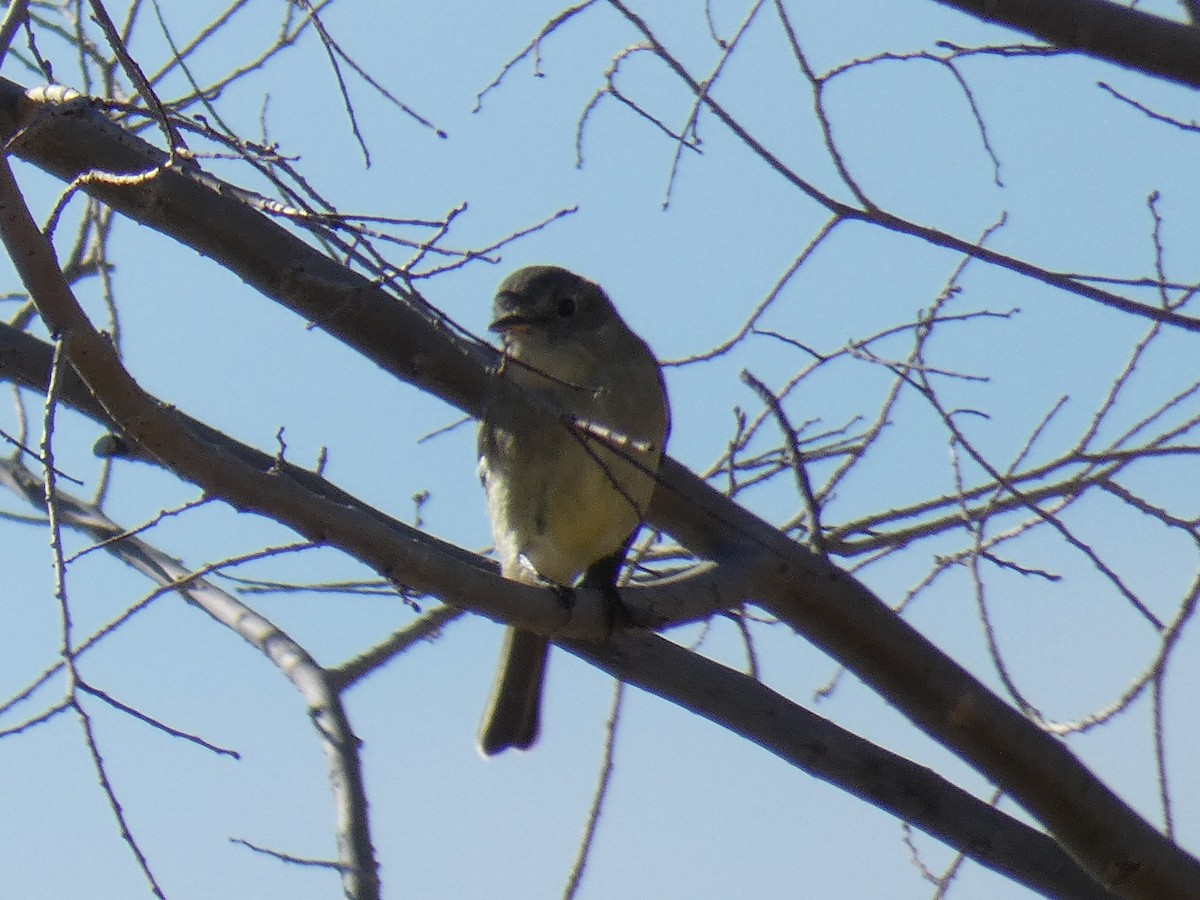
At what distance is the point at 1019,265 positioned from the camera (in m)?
2.71

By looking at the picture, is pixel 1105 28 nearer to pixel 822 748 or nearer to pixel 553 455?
pixel 822 748

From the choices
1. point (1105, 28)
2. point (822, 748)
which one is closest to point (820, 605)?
point (822, 748)

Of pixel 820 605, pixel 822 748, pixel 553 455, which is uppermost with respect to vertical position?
pixel 553 455

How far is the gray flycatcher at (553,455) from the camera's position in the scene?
15.2ft

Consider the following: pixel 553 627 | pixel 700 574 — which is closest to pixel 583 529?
pixel 700 574

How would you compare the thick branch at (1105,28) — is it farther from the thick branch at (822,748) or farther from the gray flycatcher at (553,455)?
the gray flycatcher at (553,455)

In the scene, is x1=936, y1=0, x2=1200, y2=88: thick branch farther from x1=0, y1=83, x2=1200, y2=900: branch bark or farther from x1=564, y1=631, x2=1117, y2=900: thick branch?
x1=564, y1=631, x2=1117, y2=900: thick branch

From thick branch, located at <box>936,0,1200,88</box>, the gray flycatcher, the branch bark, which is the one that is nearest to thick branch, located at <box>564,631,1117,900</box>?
the branch bark

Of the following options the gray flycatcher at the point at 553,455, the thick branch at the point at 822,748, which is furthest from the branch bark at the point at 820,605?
the gray flycatcher at the point at 553,455

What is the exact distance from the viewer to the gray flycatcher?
463cm

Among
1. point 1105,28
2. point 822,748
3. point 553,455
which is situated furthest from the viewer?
point 553,455

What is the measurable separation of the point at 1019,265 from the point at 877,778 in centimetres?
126

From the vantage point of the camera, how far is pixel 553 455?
15.2 feet

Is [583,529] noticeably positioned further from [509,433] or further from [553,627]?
[553,627]
